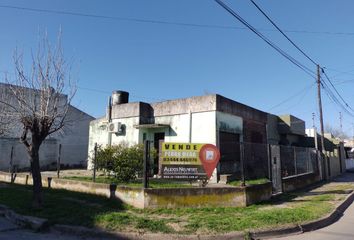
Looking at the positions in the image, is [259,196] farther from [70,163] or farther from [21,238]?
[70,163]

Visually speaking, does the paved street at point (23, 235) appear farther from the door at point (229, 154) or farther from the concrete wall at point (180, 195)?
the door at point (229, 154)

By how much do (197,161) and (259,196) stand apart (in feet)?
8.96

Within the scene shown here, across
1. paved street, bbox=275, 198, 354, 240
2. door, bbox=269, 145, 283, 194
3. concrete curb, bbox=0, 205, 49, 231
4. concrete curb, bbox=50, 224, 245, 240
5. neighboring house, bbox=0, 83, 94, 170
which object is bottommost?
paved street, bbox=275, 198, 354, 240

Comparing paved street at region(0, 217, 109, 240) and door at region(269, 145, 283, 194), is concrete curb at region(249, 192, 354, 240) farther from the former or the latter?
paved street at region(0, 217, 109, 240)

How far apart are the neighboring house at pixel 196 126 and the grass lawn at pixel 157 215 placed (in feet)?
13.5

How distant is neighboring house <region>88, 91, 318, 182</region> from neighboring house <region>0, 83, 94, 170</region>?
17.7 ft

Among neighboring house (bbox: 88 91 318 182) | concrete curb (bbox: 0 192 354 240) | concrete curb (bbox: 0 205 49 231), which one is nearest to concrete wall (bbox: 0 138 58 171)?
neighboring house (bbox: 88 91 318 182)

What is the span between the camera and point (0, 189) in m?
14.6

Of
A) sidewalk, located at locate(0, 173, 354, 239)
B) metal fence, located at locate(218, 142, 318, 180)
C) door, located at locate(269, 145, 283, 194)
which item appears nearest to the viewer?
sidewalk, located at locate(0, 173, 354, 239)

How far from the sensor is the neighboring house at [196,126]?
52.9 feet

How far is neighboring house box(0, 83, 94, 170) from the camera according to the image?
83.4 ft

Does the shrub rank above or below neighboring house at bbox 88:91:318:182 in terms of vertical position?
below

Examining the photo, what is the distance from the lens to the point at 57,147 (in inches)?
1110

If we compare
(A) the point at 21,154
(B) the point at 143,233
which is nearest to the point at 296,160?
(B) the point at 143,233
